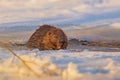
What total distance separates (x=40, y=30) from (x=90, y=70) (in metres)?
5.95

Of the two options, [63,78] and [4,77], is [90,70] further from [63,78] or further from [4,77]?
[4,77]

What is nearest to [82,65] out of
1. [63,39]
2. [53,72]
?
[53,72]

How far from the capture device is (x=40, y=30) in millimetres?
9000

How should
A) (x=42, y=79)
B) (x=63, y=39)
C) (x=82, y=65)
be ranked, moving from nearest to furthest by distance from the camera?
(x=42, y=79)
(x=82, y=65)
(x=63, y=39)

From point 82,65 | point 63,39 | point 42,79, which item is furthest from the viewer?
point 63,39

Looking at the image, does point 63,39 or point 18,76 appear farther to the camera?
point 63,39

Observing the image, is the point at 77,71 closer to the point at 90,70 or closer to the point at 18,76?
the point at 90,70

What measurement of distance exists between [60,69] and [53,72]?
10 cm

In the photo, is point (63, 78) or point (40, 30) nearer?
point (63, 78)

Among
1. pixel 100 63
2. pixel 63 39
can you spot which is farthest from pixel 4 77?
pixel 63 39

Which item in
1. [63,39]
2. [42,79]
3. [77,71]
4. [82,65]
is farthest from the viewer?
[63,39]

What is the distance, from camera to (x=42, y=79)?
2789mm

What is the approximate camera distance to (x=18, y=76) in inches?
114

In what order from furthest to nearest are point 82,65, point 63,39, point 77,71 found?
point 63,39, point 82,65, point 77,71
